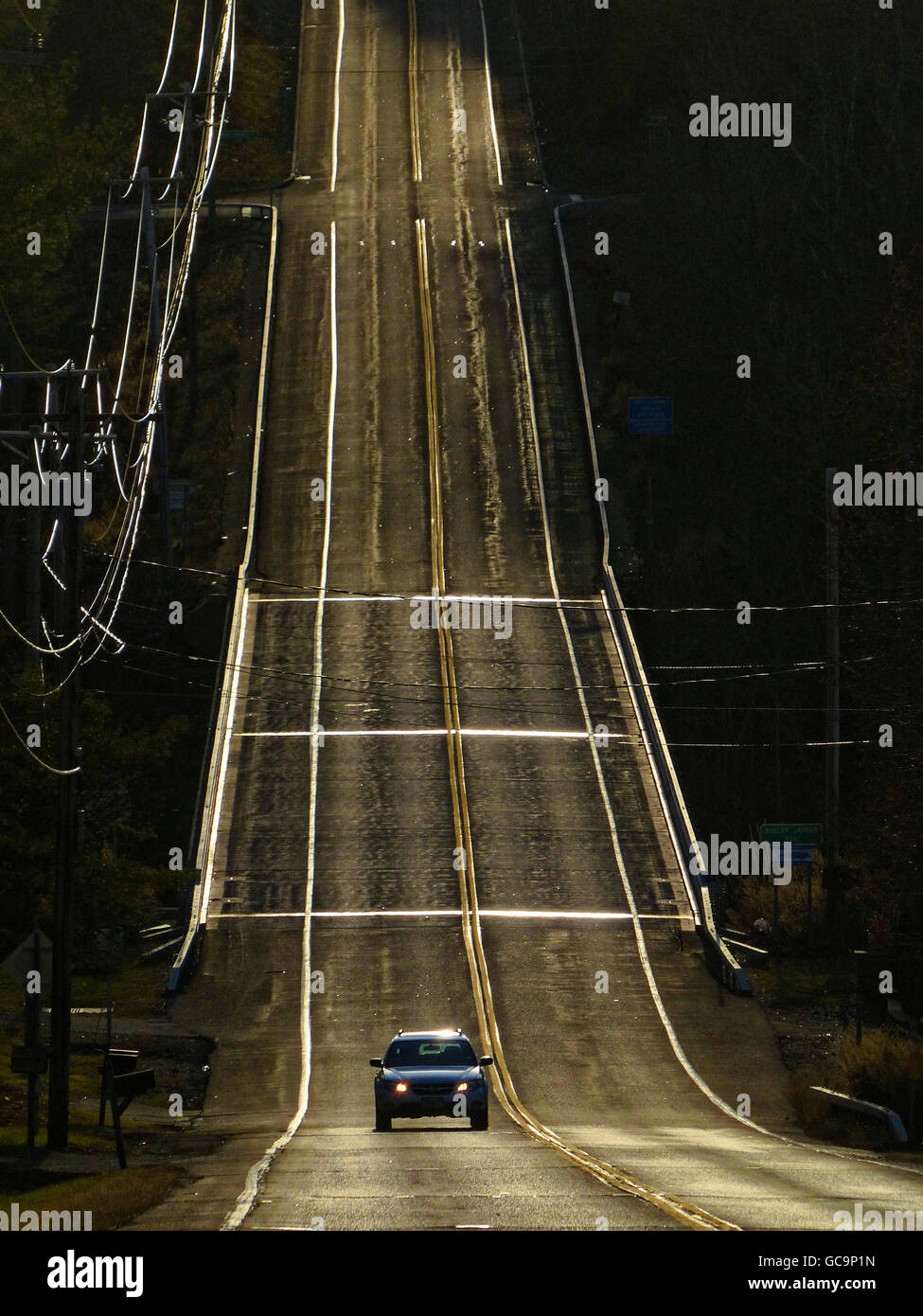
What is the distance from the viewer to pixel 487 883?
41.6 meters

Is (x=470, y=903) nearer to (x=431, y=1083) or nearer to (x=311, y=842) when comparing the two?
(x=311, y=842)

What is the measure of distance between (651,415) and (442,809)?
58.5 feet

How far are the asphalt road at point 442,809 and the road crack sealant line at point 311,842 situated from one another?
0.31ft

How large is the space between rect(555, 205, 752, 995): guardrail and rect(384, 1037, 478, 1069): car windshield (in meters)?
12.2

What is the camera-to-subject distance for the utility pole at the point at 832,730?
43656 mm

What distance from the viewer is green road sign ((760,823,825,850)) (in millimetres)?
39188

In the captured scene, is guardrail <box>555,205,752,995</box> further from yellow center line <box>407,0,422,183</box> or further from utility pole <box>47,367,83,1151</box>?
yellow center line <box>407,0,422,183</box>

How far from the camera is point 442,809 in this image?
145ft

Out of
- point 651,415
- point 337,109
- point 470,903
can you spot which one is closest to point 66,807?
point 470,903

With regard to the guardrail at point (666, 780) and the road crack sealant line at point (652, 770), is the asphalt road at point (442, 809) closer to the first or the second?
the road crack sealant line at point (652, 770)

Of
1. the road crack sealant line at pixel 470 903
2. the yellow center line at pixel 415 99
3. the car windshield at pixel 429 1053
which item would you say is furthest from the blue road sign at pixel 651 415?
the car windshield at pixel 429 1053

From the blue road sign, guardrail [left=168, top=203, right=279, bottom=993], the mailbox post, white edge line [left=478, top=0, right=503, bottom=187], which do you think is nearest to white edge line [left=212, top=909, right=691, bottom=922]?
guardrail [left=168, top=203, right=279, bottom=993]

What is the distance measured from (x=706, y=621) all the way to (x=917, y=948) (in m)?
23.1
